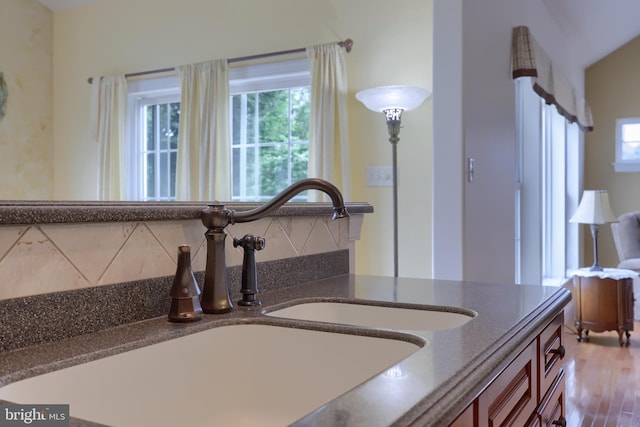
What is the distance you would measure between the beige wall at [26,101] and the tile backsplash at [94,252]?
3463mm

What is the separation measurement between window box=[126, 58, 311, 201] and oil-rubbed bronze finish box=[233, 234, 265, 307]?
2533 millimetres

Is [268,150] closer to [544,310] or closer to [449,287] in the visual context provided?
[449,287]

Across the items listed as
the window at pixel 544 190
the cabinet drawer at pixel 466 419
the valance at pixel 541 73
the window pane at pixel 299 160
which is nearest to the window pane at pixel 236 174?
the window pane at pixel 299 160

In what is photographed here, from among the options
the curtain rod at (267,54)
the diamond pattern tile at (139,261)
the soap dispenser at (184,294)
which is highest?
the curtain rod at (267,54)

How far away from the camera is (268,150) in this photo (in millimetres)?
3867

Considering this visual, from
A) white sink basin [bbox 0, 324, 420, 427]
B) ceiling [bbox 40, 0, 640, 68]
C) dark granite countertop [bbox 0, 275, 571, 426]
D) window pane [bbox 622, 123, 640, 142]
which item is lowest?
white sink basin [bbox 0, 324, 420, 427]

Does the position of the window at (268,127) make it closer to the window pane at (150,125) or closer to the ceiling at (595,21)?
the window pane at (150,125)

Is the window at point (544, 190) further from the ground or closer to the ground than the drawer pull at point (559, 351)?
further from the ground

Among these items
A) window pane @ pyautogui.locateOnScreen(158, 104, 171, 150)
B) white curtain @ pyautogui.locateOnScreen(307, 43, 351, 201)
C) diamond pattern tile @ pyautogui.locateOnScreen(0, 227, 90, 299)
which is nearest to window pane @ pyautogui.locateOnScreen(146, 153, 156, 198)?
window pane @ pyautogui.locateOnScreen(158, 104, 171, 150)

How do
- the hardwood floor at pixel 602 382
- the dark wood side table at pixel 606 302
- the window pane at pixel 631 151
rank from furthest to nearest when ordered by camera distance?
1. the window pane at pixel 631 151
2. the dark wood side table at pixel 606 302
3. the hardwood floor at pixel 602 382

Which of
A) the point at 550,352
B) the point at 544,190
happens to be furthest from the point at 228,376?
the point at 544,190

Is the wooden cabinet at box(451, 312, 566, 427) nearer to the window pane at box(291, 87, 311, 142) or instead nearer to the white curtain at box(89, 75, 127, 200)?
the window pane at box(291, 87, 311, 142)

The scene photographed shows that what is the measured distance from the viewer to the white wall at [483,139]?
2.52 metres

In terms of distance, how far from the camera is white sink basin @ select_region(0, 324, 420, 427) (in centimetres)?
78
